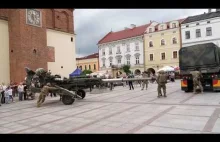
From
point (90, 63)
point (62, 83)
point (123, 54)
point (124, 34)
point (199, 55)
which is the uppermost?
point (124, 34)

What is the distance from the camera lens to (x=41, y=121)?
8477mm

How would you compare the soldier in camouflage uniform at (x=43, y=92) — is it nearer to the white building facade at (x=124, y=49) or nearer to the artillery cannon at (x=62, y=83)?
the artillery cannon at (x=62, y=83)

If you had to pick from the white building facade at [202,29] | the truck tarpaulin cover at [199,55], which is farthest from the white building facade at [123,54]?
the truck tarpaulin cover at [199,55]

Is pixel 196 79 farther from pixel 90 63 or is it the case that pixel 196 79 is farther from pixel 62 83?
pixel 90 63

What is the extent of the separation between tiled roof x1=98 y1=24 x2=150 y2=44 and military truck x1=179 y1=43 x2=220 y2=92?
3811cm

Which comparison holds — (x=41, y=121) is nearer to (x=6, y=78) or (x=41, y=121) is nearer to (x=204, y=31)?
(x=6, y=78)

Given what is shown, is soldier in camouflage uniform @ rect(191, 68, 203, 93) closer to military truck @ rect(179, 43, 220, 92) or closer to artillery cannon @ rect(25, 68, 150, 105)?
military truck @ rect(179, 43, 220, 92)

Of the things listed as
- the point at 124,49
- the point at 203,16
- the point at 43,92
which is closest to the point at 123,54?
the point at 124,49

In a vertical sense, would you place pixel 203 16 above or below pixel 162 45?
above

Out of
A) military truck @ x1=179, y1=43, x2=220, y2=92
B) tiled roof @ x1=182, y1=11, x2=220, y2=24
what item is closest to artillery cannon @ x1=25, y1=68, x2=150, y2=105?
military truck @ x1=179, y1=43, x2=220, y2=92

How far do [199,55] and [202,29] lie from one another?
31.6 m

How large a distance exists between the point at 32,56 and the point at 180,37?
3393 centimetres

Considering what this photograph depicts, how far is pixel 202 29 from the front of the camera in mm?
44812
